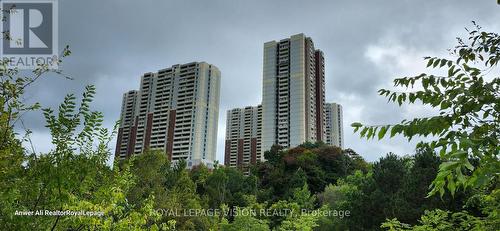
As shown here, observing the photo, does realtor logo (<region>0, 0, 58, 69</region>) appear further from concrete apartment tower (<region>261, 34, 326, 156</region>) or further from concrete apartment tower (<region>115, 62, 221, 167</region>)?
concrete apartment tower (<region>115, 62, 221, 167</region>)

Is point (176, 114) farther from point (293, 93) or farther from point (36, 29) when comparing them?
point (36, 29)

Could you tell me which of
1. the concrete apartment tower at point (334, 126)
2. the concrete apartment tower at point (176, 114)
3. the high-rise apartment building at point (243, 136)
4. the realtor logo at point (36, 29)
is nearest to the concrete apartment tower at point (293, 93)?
the concrete apartment tower at point (334, 126)

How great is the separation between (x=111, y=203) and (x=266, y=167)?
33277mm

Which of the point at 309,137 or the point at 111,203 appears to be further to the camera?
the point at 309,137

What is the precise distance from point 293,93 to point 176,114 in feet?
77.0

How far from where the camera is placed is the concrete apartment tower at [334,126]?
7381 centimetres

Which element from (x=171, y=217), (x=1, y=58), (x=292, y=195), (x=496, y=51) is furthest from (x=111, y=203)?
(x=292, y=195)

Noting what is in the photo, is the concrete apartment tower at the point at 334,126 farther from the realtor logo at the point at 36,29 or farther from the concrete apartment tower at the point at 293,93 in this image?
the realtor logo at the point at 36,29

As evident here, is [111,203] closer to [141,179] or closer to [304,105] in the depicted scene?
[141,179]

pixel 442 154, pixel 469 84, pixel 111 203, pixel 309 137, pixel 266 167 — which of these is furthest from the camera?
pixel 309 137

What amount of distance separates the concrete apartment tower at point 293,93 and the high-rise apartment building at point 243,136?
1374 cm

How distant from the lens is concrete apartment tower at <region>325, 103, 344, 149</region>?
7381cm

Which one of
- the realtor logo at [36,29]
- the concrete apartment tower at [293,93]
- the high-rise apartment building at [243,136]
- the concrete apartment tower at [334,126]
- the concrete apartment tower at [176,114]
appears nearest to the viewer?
the realtor logo at [36,29]

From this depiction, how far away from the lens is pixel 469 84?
2418 millimetres
